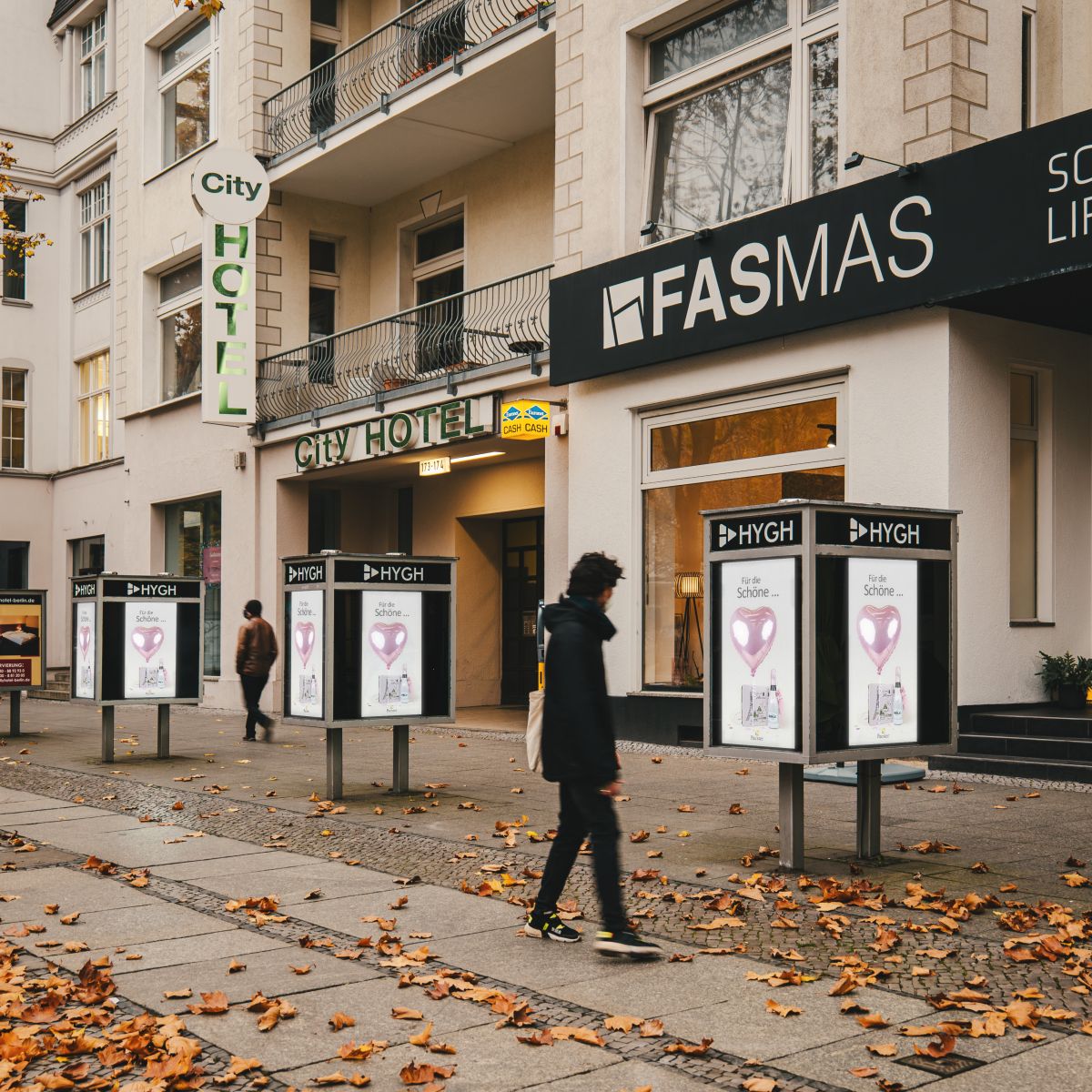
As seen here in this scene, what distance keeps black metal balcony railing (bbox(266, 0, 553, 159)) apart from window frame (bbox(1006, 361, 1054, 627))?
789 cm

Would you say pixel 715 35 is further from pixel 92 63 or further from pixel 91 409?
pixel 92 63

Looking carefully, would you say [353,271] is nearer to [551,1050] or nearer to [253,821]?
[253,821]

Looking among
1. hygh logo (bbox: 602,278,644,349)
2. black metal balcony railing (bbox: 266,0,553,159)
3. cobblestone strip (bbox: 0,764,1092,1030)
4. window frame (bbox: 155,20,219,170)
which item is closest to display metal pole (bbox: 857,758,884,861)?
cobblestone strip (bbox: 0,764,1092,1030)

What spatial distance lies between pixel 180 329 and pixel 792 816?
2103cm

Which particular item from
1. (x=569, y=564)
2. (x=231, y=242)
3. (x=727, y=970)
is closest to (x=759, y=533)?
(x=727, y=970)

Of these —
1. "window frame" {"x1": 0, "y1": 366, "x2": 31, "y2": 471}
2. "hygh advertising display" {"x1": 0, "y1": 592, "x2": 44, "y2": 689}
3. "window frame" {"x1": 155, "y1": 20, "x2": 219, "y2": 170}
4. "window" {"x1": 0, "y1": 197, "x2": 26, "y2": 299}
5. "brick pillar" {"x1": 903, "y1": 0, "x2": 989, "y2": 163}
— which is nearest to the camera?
"brick pillar" {"x1": 903, "y1": 0, "x2": 989, "y2": 163}

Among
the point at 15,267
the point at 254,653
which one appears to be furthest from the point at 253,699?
the point at 15,267

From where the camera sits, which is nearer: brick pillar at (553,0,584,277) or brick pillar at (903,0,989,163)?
brick pillar at (903,0,989,163)

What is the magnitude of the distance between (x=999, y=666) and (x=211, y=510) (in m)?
16.3

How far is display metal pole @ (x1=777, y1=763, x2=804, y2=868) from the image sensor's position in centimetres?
772

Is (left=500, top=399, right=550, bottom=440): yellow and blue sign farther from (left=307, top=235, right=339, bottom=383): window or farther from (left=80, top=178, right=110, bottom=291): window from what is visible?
(left=80, top=178, right=110, bottom=291): window

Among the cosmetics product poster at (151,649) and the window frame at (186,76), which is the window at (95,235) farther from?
the cosmetics product poster at (151,649)

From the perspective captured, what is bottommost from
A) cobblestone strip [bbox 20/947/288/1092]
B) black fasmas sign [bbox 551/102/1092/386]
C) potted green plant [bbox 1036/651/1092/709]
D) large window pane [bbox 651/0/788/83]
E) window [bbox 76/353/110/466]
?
cobblestone strip [bbox 20/947/288/1092]

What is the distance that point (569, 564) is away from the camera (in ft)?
53.9
